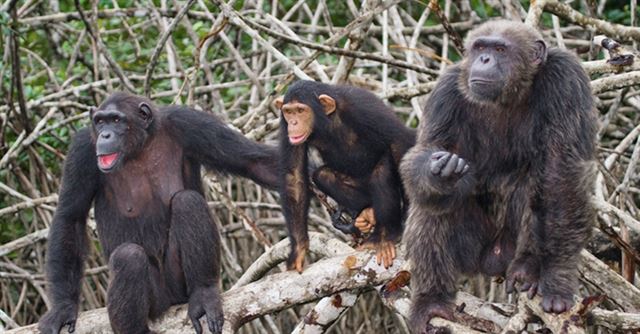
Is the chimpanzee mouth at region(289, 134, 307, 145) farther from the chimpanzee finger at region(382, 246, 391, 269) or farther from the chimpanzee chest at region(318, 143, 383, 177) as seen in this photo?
the chimpanzee finger at region(382, 246, 391, 269)

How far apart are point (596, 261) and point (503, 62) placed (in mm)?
1484

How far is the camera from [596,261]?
7445mm

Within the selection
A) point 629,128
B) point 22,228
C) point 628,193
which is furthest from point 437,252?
point 22,228

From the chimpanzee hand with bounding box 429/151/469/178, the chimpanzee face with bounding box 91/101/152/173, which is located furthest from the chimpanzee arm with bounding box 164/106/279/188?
the chimpanzee hand with bounding box 429/151/469/178

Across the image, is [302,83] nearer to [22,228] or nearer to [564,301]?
[564,301]

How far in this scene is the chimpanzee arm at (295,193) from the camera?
8.21m

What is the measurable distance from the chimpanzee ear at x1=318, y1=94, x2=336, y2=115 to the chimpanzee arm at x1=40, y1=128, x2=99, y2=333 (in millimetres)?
1737

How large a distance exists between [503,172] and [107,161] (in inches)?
110

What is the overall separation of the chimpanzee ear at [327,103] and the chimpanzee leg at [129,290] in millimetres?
1781

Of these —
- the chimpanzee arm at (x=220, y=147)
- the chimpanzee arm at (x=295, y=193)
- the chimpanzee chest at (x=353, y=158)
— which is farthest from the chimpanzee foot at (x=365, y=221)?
the chimpanzee arm at (x=220, y=147)

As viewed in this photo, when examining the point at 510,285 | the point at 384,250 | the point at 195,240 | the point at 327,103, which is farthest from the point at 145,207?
the point at 510,285

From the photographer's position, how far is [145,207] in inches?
331

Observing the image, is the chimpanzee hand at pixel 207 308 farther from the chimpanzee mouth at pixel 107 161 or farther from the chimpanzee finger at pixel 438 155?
the chimpanzee finger at pixel 438 155

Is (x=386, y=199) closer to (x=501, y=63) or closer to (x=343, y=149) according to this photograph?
(x=343, y=149)
